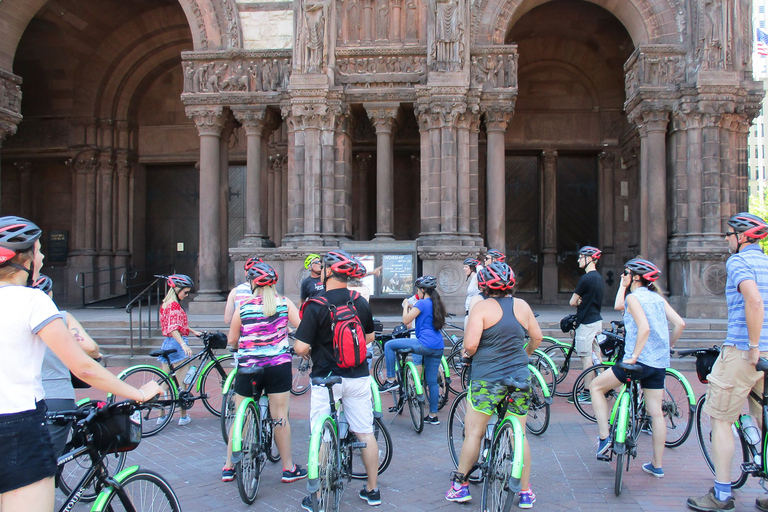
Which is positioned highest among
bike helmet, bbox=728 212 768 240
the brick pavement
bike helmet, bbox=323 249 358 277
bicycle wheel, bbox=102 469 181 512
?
bike helmet, bbox=728 212 768 240

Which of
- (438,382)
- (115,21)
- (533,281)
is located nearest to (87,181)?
(115,21)

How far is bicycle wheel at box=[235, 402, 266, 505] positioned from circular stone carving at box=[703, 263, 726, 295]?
487 inches

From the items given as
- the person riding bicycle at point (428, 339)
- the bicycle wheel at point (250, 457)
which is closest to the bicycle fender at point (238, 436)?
the bicycle wheel at point (250, 457)

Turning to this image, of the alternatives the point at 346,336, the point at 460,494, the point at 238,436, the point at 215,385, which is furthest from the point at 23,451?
the point at 215,385

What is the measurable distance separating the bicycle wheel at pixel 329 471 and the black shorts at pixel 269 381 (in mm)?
886

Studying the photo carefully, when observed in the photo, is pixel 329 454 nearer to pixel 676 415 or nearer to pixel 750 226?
pixel 750 226

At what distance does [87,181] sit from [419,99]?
12161 millimetres

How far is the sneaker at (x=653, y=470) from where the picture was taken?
5465mm

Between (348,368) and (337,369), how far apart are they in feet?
0.29

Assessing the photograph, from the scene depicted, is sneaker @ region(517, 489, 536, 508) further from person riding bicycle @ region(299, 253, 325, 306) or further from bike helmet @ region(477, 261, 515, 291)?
person riding bicycle @ region(299, 253, 325, 306)

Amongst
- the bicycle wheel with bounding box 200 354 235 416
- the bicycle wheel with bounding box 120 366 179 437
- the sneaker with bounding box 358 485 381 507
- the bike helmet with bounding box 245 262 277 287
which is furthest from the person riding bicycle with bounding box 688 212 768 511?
the bicycle wheel with bounding box 120 366 179 437

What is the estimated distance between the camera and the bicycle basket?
10.3 feet

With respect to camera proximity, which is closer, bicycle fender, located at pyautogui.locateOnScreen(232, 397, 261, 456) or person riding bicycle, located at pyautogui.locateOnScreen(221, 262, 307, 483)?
bicycle fender, located at pyautogui.locateOnScreen(232, 397, 261, 456)

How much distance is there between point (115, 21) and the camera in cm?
1952
